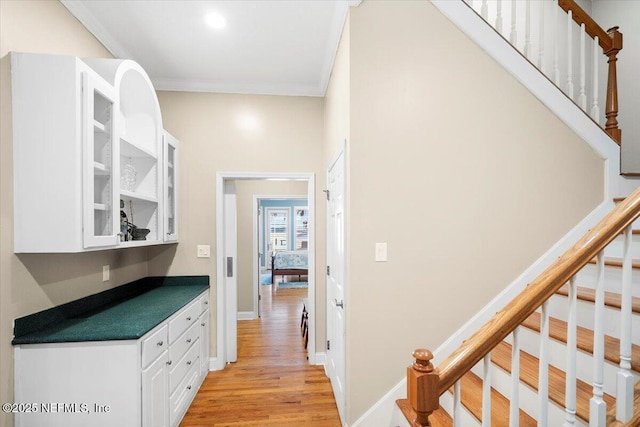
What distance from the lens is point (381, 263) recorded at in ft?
6.56

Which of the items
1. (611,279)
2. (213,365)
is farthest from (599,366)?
(213,365)

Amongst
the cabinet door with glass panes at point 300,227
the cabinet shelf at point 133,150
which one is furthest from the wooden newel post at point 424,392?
the cabinet door with glass panes at point 300,227

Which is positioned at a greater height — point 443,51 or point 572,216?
point 443,51

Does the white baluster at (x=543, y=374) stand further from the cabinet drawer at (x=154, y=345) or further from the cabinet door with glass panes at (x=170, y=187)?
the cabinet door with glass panes at (x=170, y=187)

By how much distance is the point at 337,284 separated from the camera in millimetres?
2473

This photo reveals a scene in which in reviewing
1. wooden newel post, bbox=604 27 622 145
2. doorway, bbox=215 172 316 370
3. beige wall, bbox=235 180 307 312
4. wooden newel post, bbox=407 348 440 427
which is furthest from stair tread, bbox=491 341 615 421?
beige wall, bbox=235 180 307 312

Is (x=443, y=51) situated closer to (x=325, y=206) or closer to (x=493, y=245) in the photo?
(x=493, y=245)

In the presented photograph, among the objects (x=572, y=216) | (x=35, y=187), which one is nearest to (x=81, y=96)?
(x=35, y=187)

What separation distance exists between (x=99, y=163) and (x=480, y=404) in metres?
2.56

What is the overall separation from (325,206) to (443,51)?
69.2 inches

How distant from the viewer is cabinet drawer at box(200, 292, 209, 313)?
2.90 meters

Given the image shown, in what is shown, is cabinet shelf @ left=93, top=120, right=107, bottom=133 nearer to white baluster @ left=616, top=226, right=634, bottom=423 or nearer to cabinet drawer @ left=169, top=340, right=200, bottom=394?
cabinet drawer @ left=169, top=340, right=200, bottom=394

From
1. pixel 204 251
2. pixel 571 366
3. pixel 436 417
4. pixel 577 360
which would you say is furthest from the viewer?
pixel 204 251

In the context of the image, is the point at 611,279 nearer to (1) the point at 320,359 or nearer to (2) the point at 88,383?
(1) the point at 320,359
